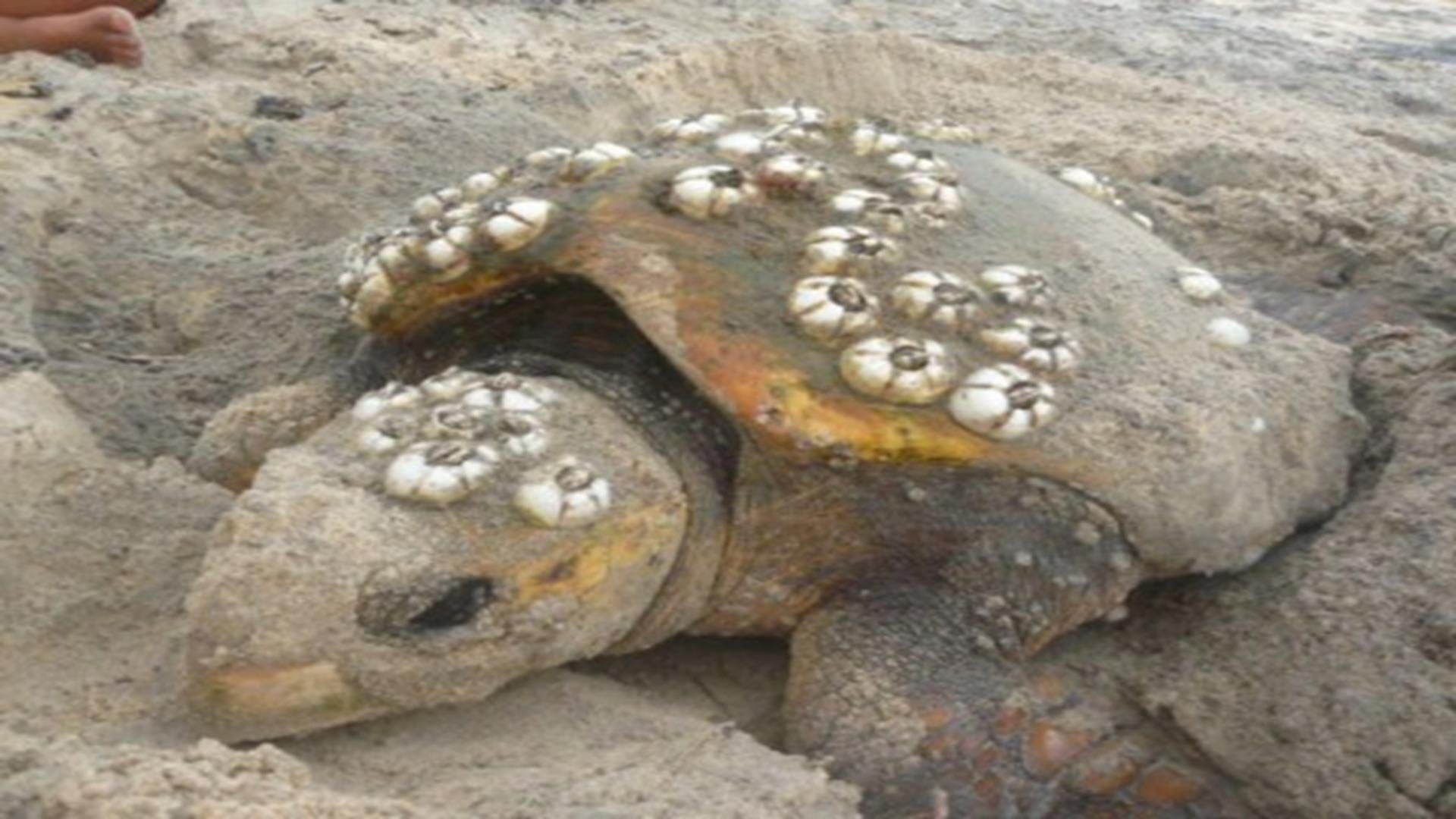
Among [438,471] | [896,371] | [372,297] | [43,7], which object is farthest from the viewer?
[43,7]

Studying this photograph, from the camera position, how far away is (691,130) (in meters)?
2.31

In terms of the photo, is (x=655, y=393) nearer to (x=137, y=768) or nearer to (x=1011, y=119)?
(x=137, y=768)

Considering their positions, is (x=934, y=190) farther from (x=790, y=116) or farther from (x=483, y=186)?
(x=483, y=186)

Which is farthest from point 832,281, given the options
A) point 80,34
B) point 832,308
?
point 80,34

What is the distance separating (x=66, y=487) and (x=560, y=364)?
0.66 meters

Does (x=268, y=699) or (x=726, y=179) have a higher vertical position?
(x=726, y=179)

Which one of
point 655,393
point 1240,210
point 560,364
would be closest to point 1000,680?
point 655,393

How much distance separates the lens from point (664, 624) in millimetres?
1927

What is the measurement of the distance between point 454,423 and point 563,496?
0.55 feet

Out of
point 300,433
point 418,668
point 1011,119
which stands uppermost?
point 418,668

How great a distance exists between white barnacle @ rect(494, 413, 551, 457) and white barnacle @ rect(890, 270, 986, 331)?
17.9 inches

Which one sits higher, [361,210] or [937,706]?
[937,706]

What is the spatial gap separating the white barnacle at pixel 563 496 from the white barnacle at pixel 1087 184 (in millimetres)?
1055

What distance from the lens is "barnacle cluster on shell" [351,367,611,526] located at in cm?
174
